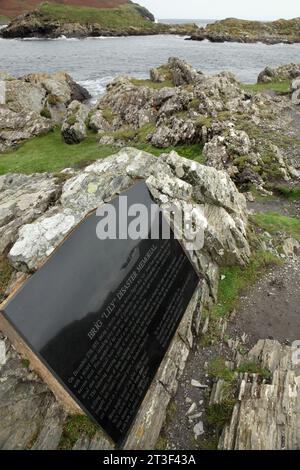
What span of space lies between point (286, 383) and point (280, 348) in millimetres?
1437

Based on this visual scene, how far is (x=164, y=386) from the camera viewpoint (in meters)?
8.81

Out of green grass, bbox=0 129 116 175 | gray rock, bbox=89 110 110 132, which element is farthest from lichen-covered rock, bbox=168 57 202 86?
green grass, bbox=0 129 116 175

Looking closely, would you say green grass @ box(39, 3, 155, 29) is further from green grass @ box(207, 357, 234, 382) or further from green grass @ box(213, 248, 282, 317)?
green grass @ box(207, 357, 234, 382)

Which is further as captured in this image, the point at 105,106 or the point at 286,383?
the point at 105,106

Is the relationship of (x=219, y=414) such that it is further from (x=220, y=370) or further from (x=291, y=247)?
(x=291, y=247)

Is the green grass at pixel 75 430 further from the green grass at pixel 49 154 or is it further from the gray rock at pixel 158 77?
the gray rock at pixel 158 77

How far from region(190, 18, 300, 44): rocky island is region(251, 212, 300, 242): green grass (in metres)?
132

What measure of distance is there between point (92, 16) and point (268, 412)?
172 meters

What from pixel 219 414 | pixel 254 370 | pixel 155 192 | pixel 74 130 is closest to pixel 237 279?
pixel 254 370

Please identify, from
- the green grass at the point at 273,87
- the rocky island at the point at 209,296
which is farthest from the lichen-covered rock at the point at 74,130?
the green grass at the point at 273,87

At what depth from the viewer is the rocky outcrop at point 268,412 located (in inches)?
296

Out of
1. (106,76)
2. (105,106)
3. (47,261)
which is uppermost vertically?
(47,261)
